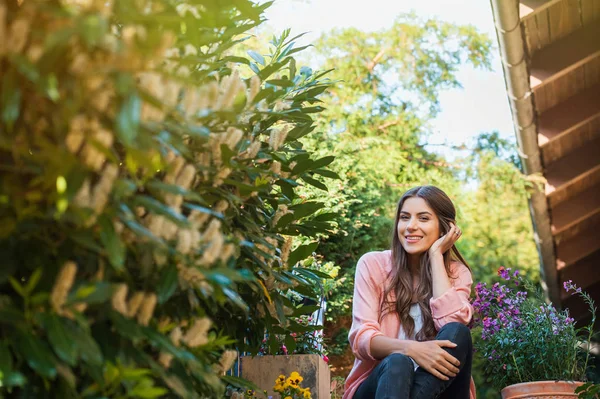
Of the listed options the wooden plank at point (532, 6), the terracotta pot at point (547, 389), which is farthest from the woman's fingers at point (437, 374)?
the wooden plank at point (532, 6)

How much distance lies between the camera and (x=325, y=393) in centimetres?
380

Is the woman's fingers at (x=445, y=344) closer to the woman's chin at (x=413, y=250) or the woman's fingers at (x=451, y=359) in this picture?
the woman's fingers at (x=451, y=359)

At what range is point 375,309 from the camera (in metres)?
3.16

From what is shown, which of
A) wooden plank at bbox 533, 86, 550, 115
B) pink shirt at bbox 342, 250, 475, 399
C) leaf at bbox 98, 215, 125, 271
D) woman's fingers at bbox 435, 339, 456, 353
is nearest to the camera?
leaf at bbox 98, 215, 125, 271

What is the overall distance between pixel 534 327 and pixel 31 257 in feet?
9.58

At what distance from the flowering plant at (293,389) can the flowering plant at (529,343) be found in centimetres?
109

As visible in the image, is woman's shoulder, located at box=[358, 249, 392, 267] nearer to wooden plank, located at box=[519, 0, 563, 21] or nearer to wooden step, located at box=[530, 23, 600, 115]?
wooden plank, located at box=[519, 0, 563, 21]

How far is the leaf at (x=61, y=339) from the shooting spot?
48.5 inches

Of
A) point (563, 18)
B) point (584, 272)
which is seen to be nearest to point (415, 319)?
point (563, 18)

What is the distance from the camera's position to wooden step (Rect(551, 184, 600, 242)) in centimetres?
716

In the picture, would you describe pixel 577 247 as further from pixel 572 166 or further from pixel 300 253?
pixel 300 253

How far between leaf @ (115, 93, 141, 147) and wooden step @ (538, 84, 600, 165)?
5.21 m

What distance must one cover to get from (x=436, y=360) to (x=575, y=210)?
4951 millimetres

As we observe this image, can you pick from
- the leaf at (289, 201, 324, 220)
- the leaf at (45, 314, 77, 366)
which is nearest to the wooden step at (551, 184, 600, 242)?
the leaf at (289, 201, 324, 220)
